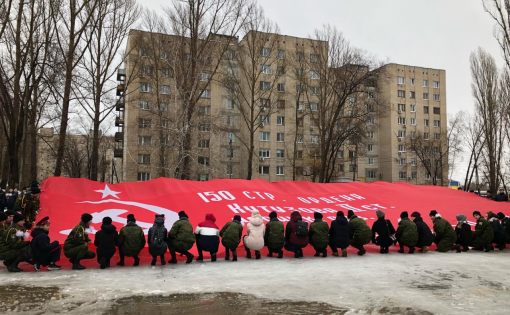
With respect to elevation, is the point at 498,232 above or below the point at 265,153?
below

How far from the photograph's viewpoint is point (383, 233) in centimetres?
1227

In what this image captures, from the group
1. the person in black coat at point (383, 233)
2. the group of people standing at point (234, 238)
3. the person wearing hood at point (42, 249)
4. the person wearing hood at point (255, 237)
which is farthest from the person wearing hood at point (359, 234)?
the person wearing hood at point (42, 249)

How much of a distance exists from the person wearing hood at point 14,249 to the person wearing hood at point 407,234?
32.1 ft

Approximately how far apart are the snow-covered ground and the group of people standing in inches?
16.1

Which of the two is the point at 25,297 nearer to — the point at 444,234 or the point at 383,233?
the point at 383,233

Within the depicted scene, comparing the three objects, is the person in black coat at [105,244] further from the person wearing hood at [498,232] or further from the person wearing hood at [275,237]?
the person wearing hood at [498,232]

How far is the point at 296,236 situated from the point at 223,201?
368cm

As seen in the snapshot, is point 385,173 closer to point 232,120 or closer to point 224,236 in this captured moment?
point 232,120

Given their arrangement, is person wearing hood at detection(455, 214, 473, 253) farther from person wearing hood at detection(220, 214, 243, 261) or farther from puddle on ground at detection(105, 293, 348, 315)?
puddle on ground at detection(105, 293, 348, 315)

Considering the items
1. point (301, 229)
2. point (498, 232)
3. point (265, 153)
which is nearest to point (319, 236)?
point (301, 229)

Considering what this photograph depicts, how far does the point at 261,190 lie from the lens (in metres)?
15.9

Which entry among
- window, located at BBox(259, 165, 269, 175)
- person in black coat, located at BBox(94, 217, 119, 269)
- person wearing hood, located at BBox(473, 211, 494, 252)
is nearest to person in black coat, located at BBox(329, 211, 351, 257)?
person wearing hood, located at BBox(473, 211, 494, 252)

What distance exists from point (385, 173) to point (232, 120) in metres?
31.0

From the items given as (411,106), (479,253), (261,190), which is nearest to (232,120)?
(411,106)
